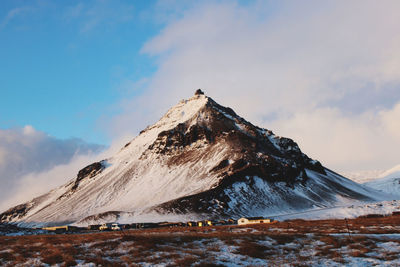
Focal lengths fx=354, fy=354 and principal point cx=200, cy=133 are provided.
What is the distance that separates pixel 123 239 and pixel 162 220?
148 metres

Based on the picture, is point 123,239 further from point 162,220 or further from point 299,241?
point 162,220

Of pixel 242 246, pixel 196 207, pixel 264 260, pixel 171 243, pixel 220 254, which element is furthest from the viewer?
pixel 196 207

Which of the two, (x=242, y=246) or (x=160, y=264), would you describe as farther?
(x=242, y=246)

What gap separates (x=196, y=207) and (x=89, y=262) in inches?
6844

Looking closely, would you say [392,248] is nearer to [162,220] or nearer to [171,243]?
[171,243]

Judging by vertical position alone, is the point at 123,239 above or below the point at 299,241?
above

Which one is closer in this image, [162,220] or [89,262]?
[89,262]

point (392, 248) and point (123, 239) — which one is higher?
point (123, 239)

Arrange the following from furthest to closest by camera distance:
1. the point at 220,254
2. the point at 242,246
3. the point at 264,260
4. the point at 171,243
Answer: the point at 171,243
the point at 242,246
the point at 220,254
the point at 264,260

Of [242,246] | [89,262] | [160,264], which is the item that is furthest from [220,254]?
[89,262]

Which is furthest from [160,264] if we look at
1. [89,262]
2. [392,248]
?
[392,248]

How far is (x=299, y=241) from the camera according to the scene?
3919 cm

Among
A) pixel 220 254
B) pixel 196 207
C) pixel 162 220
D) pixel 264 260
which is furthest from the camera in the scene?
pixel 196 207

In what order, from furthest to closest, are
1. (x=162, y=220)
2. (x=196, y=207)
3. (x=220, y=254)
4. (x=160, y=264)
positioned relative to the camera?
(x=196, y=207)
(x=162, y=220)
(x=220, y=254)
(x=160, y=264)
